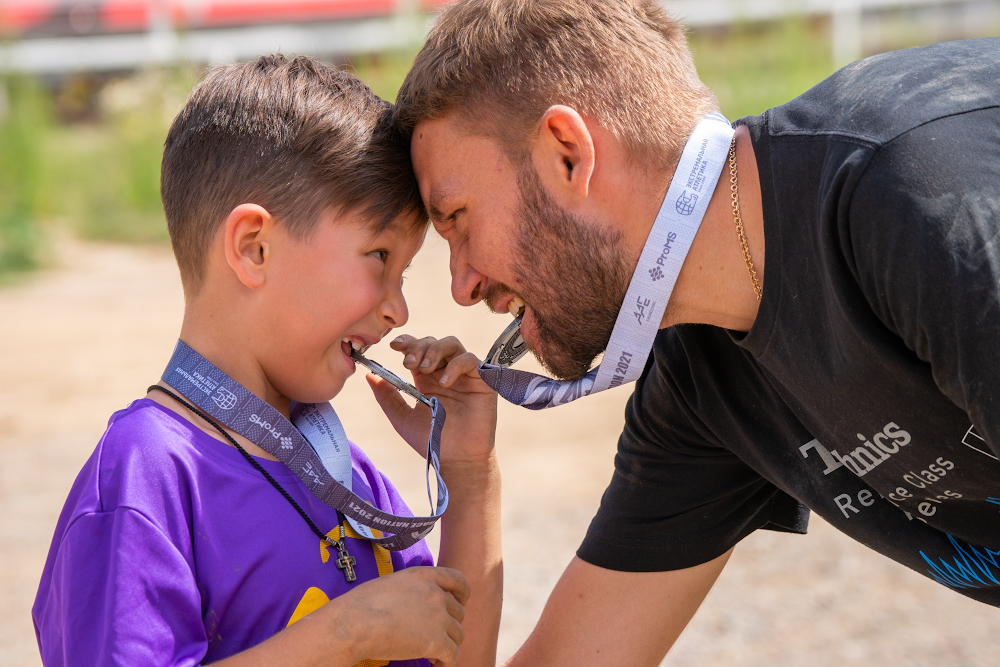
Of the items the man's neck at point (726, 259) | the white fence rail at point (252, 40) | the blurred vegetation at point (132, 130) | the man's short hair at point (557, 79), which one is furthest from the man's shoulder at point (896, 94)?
the white fence rail at point (252, 40)

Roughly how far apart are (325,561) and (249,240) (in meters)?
0.68

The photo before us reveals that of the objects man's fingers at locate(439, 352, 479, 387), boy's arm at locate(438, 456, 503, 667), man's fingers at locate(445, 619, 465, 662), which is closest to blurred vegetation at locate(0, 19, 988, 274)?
man's fingers at locate(439, 352, 479, 387)

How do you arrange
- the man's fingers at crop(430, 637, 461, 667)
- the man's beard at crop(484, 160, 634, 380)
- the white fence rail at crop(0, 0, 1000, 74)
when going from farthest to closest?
1. the white fence rail at crop(0, 0, 1000, 74)
2. the man's beard at crop(484, 160, 634, 380)
3. the man's fingers at crop(430, 637, 461, 667)

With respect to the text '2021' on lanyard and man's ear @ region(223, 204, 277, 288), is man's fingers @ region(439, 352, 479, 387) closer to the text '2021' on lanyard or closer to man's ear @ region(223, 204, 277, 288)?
the text '2021' on lanyard

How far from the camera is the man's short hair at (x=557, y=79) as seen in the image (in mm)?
2252

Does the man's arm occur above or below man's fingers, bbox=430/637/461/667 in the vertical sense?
below

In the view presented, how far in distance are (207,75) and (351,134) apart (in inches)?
14.7

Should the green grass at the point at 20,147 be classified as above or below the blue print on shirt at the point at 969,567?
above

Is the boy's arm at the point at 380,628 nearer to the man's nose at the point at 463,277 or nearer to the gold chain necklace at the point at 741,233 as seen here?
the man's nose at the point at 463,277

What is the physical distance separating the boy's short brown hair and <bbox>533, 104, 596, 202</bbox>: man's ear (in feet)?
1.20

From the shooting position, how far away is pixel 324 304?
1.98 meters

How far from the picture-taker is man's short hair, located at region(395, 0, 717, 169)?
88.7 inches

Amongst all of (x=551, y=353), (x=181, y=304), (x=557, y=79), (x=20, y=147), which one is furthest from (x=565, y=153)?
(x=20, y=147)

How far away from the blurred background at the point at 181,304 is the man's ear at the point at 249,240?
0.67m
